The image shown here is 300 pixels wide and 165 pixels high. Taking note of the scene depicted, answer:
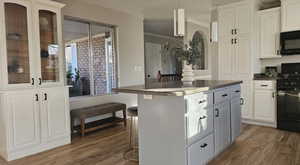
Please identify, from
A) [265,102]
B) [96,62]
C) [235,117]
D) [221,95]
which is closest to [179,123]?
[221,95]

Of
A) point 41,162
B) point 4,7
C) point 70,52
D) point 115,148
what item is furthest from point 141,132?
point 70,52

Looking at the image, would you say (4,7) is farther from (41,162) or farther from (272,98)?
(272,98)

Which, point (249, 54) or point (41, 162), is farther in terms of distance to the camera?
point (249, 54)

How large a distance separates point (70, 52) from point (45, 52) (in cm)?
107

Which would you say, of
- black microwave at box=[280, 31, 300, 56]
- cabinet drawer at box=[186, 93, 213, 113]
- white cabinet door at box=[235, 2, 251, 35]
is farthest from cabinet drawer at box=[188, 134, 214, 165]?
white cabinet door at box=[235, 2, 251, 35]

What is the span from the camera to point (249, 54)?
4.01 metres

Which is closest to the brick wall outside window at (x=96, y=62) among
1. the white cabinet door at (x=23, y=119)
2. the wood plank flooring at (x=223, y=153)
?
the wood plank flooring at (x=223, y=153)

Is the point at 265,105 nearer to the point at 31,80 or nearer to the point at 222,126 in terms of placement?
the point at 222,126

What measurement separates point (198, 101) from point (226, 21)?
2853 mm

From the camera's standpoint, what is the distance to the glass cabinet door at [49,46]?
3.04 metres

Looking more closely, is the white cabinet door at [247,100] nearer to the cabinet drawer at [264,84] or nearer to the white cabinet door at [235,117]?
the cabinet drawer at [264,84]

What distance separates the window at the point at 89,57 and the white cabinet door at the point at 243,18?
8.91 feet

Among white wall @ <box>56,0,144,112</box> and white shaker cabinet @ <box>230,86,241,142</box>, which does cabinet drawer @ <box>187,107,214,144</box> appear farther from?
white wall @ <box>56,0,144,112</box>

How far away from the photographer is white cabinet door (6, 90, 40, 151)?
262cm
